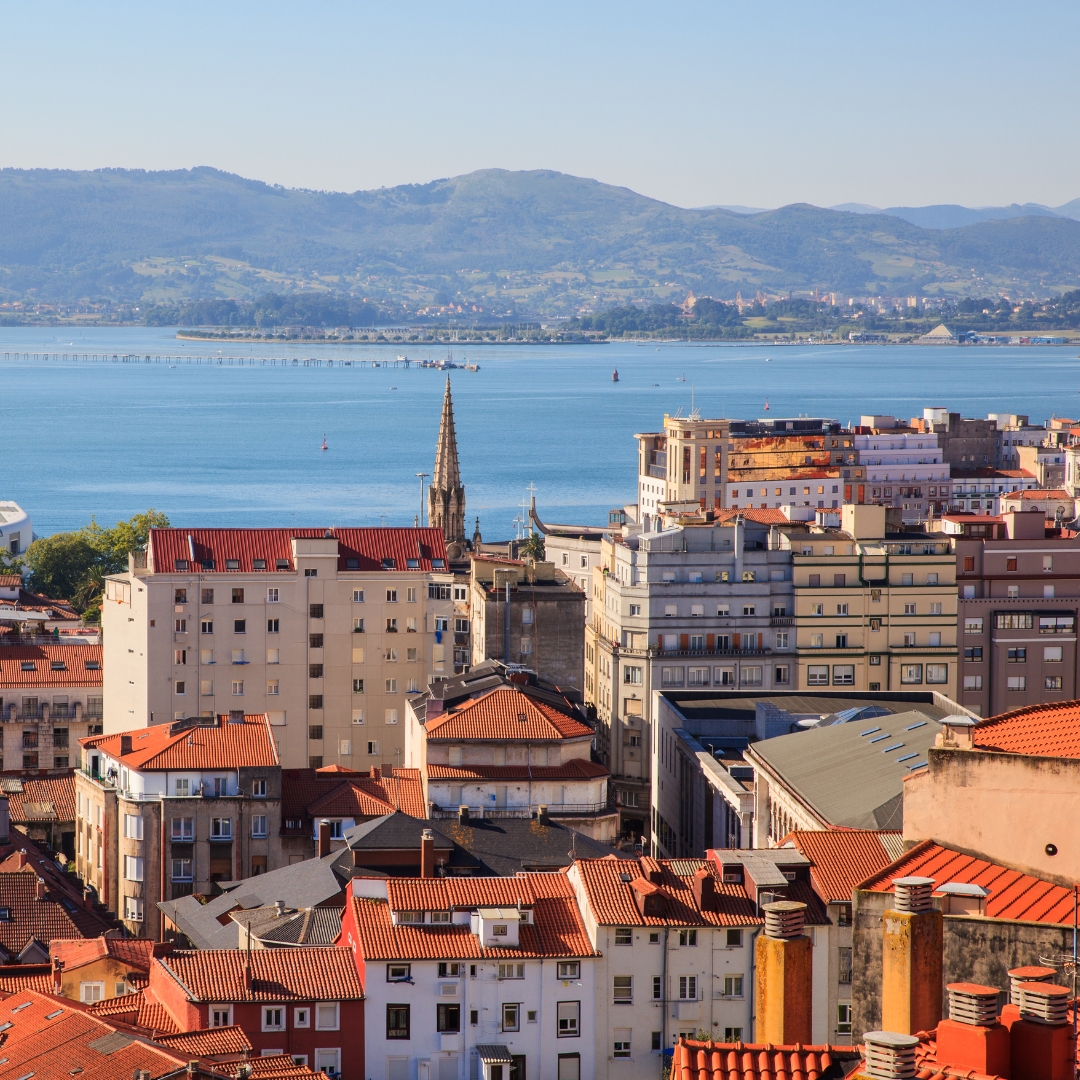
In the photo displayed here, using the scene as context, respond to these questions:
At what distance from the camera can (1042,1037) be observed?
1098cm

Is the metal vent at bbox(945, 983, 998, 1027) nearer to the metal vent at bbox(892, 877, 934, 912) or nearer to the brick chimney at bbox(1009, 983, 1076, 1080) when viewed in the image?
the brick chimney at bbox(1009, 983, 1076, 1080)

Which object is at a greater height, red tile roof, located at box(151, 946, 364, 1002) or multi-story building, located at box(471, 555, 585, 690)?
multi-story building, located at box(471, 555, 585, 690)

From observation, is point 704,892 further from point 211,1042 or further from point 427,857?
point 427,857

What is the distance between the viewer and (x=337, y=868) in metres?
A: 35.9

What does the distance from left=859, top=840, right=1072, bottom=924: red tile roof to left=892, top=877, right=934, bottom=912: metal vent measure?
8.00 feet

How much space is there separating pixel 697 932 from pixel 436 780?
48.4ft

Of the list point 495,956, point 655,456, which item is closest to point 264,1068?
point 495,956

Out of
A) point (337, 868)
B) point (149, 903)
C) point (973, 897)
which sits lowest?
point (149, 903)

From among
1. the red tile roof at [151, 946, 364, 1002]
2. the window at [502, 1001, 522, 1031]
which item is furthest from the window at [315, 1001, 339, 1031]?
the window at [502, 1001, 522, 1031]

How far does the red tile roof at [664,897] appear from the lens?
95.6 ft

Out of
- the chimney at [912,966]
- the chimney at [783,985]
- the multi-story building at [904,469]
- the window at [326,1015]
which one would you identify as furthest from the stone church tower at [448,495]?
the chimney at [912,966]

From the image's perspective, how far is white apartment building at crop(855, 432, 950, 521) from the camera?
133125 millimetres

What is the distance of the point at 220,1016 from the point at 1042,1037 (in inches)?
719

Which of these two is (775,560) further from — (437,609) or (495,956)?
(495,956)
